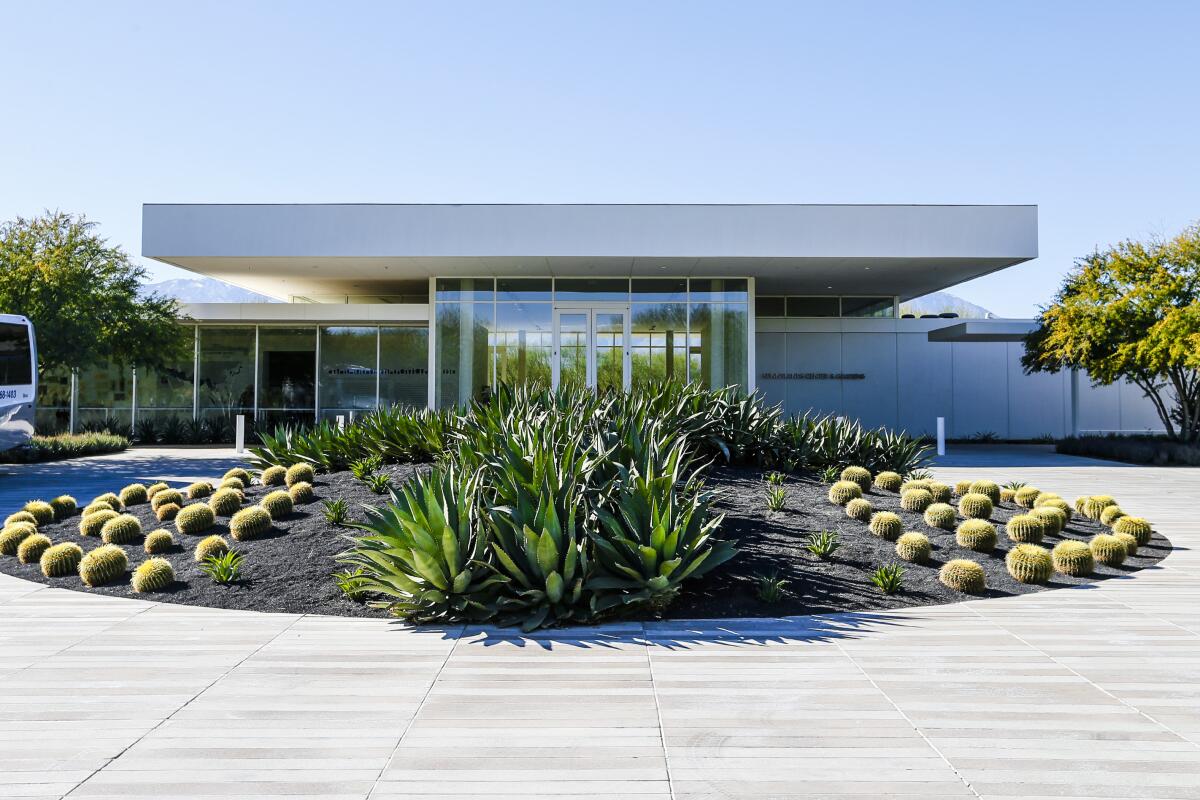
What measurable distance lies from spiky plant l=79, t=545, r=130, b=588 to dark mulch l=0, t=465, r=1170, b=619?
123 mm

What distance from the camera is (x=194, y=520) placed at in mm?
8383

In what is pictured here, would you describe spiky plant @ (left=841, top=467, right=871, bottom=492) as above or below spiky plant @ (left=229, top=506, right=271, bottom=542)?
above

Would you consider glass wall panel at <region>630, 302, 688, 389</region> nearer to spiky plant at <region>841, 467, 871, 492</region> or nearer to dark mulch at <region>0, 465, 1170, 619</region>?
spiky plant at <region>841, 467, 871, 492</region>

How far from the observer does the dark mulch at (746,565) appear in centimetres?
641

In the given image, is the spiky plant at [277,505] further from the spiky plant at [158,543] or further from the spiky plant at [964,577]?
the spiky plant at [964,577]

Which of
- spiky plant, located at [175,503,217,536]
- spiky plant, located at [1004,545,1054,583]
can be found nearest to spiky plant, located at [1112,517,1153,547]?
spiky plant, located at [1004,545,1054,583]

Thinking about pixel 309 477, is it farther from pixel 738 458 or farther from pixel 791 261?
pixel 791 261

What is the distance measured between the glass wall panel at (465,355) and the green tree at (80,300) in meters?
7.62

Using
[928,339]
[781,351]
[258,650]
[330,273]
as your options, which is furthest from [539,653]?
[928,339]

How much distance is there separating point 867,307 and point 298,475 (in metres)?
23.7

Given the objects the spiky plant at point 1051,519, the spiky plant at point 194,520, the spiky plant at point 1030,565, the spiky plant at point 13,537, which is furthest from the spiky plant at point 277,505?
the spiky plant at point 1051,519

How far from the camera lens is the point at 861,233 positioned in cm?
2039

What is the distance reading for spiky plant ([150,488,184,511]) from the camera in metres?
9.48

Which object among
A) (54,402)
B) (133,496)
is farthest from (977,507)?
(54,402)
